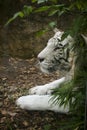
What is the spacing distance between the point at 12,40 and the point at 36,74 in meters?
0.84

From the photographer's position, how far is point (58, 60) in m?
2.45

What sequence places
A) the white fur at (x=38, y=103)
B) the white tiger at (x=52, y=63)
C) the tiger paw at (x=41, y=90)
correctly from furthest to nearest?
the tiger paw at (x=41, y=90) → the white fur at (x=38, y=103) → the white tiger at (x=52, y=63)

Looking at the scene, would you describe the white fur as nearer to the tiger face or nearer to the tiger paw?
the tiger paw

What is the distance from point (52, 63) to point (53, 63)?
0.04 feet

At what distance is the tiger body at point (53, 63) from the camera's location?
2.36 metres

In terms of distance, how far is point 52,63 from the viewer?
2.44 metres

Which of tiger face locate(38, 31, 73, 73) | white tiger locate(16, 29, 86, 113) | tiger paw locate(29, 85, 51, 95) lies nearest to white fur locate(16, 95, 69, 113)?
white tiger locate(16, 29, 86, 113)

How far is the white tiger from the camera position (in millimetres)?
2363

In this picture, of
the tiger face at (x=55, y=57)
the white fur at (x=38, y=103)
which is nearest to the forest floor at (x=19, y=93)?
→ the white fur at (x=38, y=103)

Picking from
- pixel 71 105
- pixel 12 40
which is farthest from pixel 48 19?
pixel 71 105

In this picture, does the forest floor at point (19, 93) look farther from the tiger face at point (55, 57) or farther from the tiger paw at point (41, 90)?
the tiger face at point (55, 57)

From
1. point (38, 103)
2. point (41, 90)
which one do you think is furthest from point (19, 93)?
point (38, 103)

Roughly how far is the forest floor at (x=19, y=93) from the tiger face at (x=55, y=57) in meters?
0.38

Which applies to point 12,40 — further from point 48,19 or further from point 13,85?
point 13,85
